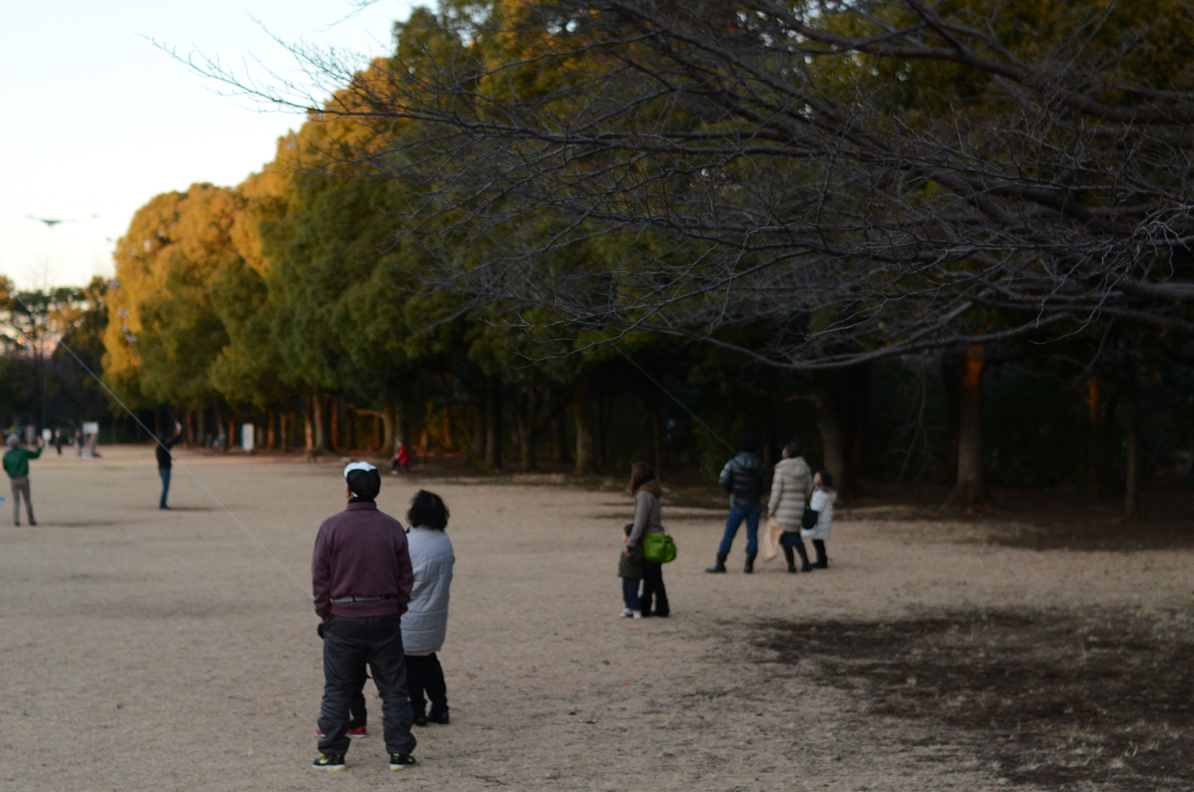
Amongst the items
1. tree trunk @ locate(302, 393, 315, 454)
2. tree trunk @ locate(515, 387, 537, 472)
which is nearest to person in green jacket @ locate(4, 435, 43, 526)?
tree trunk @ locate(515, 387, 537, 472)

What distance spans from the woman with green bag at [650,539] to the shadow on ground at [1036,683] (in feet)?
3.50

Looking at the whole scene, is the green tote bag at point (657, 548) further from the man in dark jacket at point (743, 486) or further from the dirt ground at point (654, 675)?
the man in dark jacket at point (743, 486)

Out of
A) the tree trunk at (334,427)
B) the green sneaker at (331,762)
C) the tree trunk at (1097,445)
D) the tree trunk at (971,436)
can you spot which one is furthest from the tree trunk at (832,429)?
the tree trunk at (334,427)

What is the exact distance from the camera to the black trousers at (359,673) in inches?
251

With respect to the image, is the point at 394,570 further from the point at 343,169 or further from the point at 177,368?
the point at 177,368

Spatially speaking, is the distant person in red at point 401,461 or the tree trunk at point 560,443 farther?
the tree trunk at point 560,443

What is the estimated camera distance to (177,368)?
64.8 meters

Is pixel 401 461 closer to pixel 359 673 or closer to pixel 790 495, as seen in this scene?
pixel 790 495

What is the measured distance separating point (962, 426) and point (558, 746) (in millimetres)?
18703

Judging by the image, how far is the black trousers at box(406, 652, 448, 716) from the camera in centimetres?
729

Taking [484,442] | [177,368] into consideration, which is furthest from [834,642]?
[177,368]

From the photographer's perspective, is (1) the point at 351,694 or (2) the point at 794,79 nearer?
(1) the point at 351,694

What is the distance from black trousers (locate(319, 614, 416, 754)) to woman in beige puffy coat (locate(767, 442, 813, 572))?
885 centimetres

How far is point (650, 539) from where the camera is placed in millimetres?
11398
